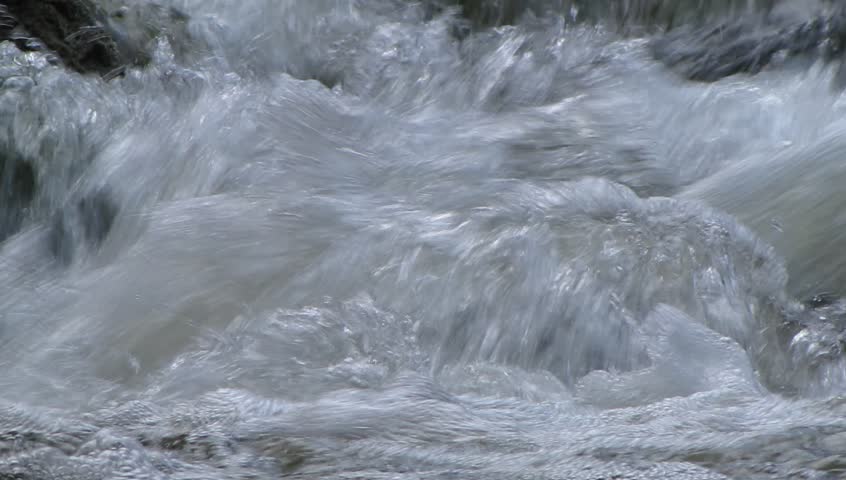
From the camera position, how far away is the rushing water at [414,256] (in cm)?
227

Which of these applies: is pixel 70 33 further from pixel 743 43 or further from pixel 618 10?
pixel 743 43

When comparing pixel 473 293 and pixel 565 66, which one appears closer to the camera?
pixel 473 293

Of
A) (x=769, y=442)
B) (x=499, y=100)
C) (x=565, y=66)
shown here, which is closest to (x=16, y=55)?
(x=499, y=100)

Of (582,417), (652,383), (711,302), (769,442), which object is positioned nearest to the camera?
(769,442)

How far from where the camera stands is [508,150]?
3.74m

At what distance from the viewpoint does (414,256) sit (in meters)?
3.20

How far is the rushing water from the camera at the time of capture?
7.46 ft

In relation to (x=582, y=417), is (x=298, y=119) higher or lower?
higher

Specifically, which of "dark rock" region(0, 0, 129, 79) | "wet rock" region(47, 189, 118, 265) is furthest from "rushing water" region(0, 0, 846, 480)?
"dark rock" region(0, 0, 129, 79)

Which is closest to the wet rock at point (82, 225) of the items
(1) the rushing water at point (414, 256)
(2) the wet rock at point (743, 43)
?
(1) the rushing water at point (414, 256)

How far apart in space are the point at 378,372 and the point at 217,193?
3.72 ft

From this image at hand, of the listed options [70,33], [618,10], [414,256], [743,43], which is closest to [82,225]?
[70,33]

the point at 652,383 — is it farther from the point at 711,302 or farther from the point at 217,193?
the point at 217,193

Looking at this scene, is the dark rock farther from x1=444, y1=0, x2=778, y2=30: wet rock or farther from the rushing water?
x1=444, y1=0, x2=778, y2=30: wet rock
